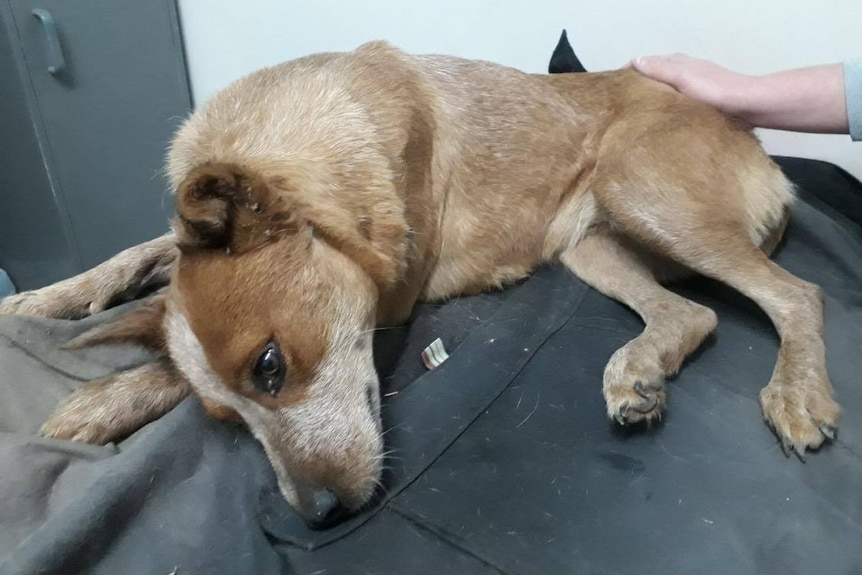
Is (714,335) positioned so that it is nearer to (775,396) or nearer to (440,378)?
(775,396)

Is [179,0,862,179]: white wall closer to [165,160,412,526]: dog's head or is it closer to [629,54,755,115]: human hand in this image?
[629,54,755,115]: human hand

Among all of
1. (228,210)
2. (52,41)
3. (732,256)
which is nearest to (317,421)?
(228,210)

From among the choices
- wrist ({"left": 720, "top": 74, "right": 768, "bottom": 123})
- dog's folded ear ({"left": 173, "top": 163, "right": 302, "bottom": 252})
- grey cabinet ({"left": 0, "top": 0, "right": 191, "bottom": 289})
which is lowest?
grey cabinet ({"left": 0, "top": 0, "right": 191, "bottom": 289})

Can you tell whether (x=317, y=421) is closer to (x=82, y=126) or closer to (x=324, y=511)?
(x=324, y=511)

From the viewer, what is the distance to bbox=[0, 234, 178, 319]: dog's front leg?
5.85 ft

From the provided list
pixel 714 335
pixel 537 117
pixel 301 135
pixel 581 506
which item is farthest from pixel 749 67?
pixel 581 506

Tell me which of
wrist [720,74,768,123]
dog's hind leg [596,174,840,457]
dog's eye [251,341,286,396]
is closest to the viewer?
dog's eye [251,341,286,396]

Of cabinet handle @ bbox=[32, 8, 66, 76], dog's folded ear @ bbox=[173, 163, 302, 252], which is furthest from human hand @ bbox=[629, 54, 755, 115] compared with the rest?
cabinet handle @ bbox=[32, 8, 66, 76]

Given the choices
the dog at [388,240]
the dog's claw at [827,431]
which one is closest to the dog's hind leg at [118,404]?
the dog at [388,240]

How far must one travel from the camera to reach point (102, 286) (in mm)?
1845

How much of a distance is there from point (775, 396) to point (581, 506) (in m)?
0.50

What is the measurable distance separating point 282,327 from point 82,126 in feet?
6.56

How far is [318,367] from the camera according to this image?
1.47 meters

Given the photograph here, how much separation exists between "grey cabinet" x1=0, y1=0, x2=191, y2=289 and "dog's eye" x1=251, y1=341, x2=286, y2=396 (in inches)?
58.2
